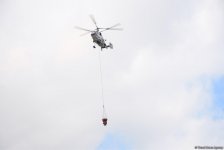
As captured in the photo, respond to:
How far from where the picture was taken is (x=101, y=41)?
155 m

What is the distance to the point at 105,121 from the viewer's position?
14288 cm

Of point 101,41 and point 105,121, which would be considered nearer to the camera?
point 105,121

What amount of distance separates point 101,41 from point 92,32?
319cm

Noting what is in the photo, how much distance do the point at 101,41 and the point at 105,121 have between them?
21937 mm

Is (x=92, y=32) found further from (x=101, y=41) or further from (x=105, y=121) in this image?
(x=105, y=121)

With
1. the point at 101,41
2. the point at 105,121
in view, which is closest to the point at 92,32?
the point at 101,41

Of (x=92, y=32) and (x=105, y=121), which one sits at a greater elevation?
(x=92, y=32)

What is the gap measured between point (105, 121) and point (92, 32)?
2322 cm

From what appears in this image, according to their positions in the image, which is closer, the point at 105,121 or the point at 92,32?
the point at 105,121

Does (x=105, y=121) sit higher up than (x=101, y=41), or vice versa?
(x=101, y=41)
